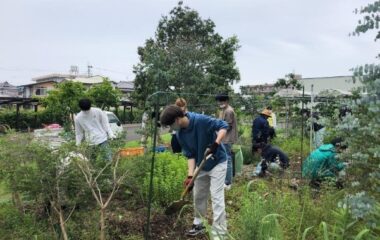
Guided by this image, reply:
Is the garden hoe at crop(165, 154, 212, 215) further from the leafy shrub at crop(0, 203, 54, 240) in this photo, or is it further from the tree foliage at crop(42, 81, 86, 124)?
the tree foliage at crop(42, 81, 86, 124)

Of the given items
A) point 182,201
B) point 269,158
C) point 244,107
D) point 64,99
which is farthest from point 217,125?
point 244,107

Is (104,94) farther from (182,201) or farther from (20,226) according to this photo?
(20,226)

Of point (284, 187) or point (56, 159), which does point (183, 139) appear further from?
point (284, 187)

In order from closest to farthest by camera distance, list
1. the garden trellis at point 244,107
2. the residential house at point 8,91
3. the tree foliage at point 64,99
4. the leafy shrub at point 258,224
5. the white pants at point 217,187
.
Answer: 1. the leafy shrub at point 258,224
2. the white pants at point 217,187
3. the garden trellis at point 244,107
4. the tree foliage at point 64,99
5. the residential house at point 8,91

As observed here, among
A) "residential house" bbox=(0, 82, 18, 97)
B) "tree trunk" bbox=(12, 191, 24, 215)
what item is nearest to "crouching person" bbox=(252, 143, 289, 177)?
"tree trunk" bbox=(12, 191, 24, 215)

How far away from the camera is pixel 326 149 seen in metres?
5.82

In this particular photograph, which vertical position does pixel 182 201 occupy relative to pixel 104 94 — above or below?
below

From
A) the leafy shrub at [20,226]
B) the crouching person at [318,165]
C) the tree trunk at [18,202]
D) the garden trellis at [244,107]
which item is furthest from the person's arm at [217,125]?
the garden trellis at [244,107]

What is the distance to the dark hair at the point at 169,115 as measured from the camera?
3.66 meters

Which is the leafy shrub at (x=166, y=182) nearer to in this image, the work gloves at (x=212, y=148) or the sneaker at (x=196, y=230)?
the sneaker at (x=196, y=230)

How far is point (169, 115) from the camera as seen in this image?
12.0ft

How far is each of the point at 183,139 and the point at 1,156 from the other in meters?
1.66

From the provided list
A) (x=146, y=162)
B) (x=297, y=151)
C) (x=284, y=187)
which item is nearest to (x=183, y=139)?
(x=146, y=162)

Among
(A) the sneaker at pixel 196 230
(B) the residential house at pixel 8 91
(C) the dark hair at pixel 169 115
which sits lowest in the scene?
(A) the sneaker at pixel 196 230
